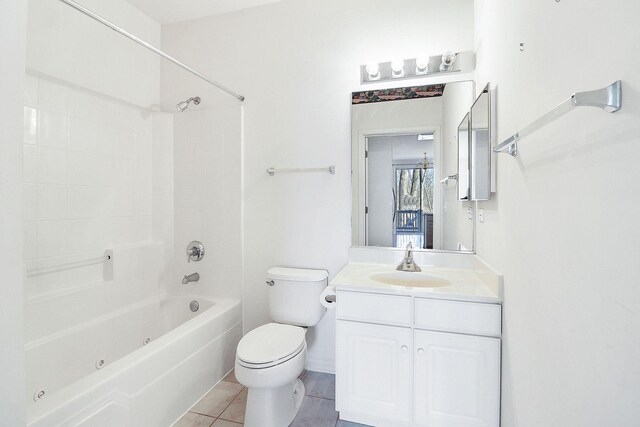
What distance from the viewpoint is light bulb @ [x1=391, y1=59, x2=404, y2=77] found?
1944 mm

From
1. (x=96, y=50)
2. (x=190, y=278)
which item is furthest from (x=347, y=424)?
(x=96, y=50)

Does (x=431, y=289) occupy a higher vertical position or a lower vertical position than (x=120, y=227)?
lower

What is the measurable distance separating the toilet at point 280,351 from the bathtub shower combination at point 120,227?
435 mm

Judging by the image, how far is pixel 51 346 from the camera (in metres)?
1.65

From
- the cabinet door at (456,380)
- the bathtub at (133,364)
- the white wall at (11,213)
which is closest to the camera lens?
the white wall at (11,213)

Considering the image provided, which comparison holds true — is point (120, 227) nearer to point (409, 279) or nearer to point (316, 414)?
point (316, 414)

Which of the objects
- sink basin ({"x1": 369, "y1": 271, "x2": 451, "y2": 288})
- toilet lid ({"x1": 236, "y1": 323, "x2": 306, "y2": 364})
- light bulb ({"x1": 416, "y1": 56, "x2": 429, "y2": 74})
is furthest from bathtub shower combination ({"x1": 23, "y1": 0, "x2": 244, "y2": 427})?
light bulb ({"x1": 416, "y1": 56, "x2": 429, "y2": 74})

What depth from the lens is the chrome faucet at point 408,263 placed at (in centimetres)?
182

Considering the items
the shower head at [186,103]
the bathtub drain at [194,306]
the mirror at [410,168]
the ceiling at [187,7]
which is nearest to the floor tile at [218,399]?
the bathtub drain at [194,306]

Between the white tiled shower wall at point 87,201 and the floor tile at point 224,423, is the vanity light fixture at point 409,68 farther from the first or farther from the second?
the floor tile at point 224,423

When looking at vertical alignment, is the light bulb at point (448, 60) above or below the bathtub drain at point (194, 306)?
above

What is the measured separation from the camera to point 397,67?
1.95 meters

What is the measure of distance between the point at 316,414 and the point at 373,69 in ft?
7.11

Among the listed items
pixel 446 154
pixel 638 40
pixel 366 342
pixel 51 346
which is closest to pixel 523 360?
pixel 366 342
